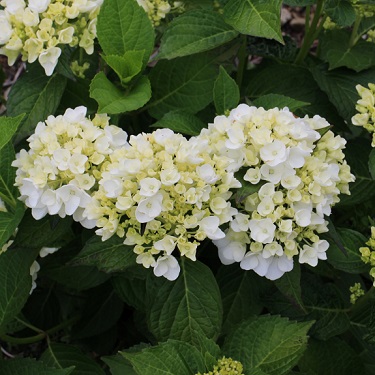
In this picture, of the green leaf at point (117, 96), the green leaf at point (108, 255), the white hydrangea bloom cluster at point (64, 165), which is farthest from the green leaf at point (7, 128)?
the green leaf at point (108, 255)

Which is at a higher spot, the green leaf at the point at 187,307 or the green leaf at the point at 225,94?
the green leaf at the point at 225,94

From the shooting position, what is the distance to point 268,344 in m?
1.60

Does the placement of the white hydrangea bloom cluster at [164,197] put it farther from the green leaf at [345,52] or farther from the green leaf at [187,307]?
the green leaf at [345,52]

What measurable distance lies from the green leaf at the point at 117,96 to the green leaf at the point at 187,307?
1.47 ft

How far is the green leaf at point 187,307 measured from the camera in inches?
66.2

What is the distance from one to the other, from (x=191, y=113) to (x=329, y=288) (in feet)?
2.36

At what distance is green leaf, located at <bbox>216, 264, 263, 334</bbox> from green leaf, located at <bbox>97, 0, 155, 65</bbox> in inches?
28.3

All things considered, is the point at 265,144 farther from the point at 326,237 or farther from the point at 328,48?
the point at 328,48

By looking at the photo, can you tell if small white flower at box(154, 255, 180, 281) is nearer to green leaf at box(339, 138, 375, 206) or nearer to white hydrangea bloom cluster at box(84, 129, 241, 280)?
white hydrangea bloom cluster at box(84, 129, 241, 280)

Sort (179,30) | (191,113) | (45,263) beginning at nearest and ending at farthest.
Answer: (179,30), (191,113), (45,263)

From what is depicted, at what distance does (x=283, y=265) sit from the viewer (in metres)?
1.61

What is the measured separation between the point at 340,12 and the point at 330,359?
107cm

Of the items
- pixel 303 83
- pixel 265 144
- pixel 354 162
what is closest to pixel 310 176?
pixel 265 144

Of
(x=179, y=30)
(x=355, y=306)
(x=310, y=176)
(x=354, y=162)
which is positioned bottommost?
(x=355, y=306)
